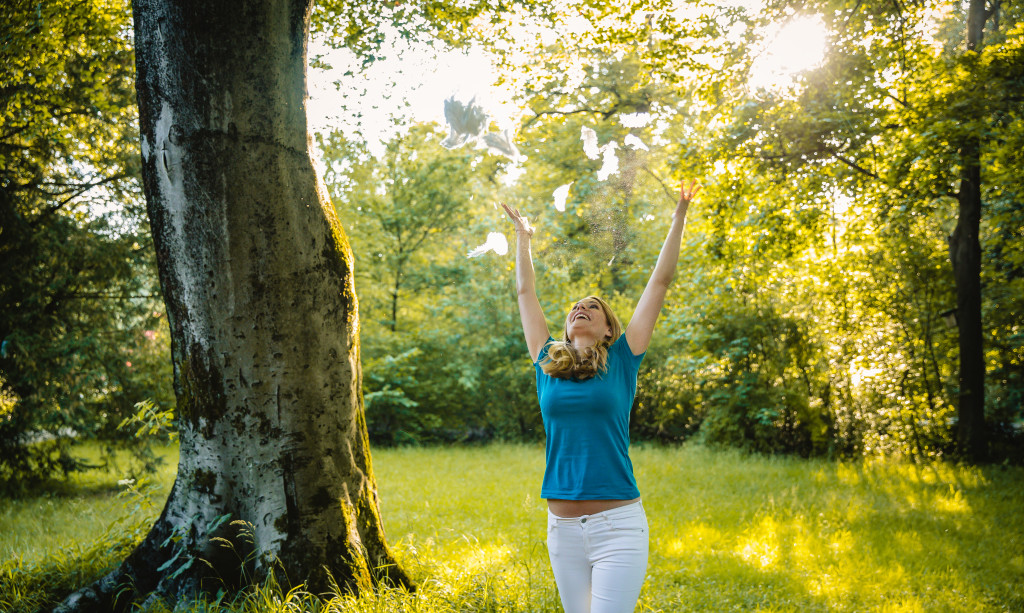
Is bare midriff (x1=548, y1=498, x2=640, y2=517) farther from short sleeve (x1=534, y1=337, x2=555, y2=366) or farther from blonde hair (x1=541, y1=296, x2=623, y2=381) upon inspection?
short sleeve (x1=534, y1=337, x2=555, y2=366)

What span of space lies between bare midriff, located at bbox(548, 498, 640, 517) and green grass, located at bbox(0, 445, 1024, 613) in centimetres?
128

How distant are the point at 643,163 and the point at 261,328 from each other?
6409mm

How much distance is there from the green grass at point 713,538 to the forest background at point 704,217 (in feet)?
4.59

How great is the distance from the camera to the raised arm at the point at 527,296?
3340mm

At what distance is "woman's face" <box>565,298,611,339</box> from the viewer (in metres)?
3.05

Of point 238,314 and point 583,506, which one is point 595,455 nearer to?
point 583,506

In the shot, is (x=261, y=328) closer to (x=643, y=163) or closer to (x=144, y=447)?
(x=643, y=163)

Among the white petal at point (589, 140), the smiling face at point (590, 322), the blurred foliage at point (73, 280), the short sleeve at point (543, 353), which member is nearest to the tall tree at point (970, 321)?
the white petal at point (589, 140)

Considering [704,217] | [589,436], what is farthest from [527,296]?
[704,217]

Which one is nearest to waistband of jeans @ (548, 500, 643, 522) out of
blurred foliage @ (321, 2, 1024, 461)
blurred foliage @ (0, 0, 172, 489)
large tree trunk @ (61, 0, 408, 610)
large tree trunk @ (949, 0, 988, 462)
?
large tree trunk @ (61, 0, 408, 610)

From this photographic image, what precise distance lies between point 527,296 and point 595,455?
103 centimetres

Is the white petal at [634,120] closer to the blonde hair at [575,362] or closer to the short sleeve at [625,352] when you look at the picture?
the short sleeve at [625,352]

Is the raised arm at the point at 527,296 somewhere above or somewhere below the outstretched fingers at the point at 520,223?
below

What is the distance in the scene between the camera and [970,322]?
10539 millimetres
